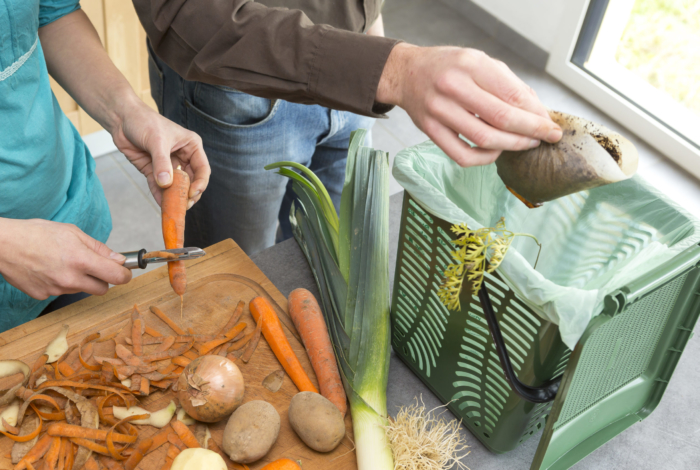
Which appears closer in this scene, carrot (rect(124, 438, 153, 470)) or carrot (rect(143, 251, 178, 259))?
carrot (rect(124, 438, 153, 470))

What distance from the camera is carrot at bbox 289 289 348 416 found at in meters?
1.05

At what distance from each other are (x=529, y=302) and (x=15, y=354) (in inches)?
35.6

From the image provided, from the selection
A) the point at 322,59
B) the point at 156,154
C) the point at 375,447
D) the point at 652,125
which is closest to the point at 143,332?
the point at 156,154

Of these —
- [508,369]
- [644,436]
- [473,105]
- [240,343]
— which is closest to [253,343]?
[240,343]

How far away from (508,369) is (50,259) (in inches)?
30.1

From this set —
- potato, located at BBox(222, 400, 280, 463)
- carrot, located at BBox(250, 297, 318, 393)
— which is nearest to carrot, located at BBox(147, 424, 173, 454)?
potato, located at BBox(222, 400, 280, 463)

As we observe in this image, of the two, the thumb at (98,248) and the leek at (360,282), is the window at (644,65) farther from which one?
the thumb at (98,248)

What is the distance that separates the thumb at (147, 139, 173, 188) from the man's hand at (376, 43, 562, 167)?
51cm

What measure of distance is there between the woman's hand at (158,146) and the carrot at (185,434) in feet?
1.41

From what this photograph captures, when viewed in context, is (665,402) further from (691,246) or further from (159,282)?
(159,282)

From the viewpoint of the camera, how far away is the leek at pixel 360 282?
1034 millimetres

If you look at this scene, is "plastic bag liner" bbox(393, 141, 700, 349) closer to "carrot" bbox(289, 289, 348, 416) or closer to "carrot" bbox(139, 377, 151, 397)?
"carrot" bbox(289, 289, 348, 416)

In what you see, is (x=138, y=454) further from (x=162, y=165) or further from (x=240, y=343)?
(x=162, y=165)

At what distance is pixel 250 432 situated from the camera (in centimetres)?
92
